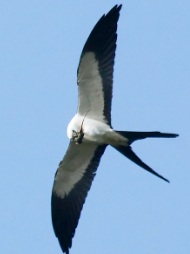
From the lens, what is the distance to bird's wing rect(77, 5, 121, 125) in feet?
40.6

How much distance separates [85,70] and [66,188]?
185 centimetres

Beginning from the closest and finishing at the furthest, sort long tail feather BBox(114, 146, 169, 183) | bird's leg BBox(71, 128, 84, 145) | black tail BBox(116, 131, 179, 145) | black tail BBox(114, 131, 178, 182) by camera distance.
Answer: black tail BBox(116, 131, 179, 145)
black tail BBox(114, 131, 178, 182)
long tail feather BBox(114, 146, 169, 183)
bird's leg BBox(71, 128, 84, 145)

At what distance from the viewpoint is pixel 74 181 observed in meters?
13.1

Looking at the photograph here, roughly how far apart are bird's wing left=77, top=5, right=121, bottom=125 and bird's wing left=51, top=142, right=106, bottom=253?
649 mm

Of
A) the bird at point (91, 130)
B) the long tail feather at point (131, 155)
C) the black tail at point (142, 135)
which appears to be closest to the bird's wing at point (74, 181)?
the bird at point (91, 130)

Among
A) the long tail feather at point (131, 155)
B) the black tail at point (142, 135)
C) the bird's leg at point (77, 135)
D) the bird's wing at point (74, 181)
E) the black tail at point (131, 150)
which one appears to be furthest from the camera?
the bird's wing at point (74, 181)

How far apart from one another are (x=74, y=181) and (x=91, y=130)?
0.98m

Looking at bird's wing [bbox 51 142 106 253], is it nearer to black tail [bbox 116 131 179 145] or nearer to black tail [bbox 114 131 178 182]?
black tail [bbox 114 131 178 182]

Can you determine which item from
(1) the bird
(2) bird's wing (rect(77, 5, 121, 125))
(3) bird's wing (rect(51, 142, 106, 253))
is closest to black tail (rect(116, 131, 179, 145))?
(1) the bird

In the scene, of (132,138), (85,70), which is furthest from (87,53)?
(132,138)

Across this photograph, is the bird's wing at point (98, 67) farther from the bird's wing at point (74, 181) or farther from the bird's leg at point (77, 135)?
the bird's wing at point (74, 181)

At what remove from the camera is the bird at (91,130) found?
12.4 m

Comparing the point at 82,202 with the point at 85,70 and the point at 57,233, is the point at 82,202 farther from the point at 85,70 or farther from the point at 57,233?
the point at 85,70

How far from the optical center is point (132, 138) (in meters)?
12.3
